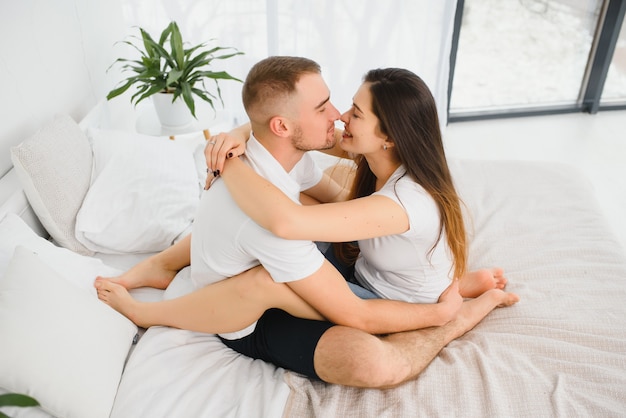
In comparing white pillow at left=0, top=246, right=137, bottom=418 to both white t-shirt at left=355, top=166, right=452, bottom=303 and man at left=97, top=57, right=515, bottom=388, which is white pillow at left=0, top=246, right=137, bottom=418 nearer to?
man at left=97, top=57, right=515, bottom=388

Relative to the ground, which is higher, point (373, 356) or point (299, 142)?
point (299, 142)

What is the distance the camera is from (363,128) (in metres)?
1.34

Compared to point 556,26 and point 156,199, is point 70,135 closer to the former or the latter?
point 156,199

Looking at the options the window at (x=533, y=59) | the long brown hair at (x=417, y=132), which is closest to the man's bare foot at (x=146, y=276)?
the long brown hair at (x=417, y=132)

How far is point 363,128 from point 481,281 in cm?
59

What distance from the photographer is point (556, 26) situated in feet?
11.5

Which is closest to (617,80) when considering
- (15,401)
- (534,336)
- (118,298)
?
(534,336)

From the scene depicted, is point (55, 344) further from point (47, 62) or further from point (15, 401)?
point (47, 62)

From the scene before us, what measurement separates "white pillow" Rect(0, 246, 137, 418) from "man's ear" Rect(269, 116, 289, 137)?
623 mm

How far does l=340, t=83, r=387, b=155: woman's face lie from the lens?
134 centimetres

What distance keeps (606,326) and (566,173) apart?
82cm

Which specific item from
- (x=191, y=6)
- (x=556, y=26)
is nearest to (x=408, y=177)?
(x=191, y=6)

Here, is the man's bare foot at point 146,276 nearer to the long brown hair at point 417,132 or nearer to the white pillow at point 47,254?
the white pillow at point 47,254

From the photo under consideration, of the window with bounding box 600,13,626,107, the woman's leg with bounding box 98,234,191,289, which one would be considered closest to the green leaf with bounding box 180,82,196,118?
the woman's leg with bounding box 98,234,191,289
